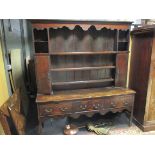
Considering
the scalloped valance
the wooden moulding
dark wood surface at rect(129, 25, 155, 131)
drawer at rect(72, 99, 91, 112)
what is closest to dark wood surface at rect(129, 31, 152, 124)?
dark wood surface at rect(129, 25, 155, 131)

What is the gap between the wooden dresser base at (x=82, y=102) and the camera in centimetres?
192

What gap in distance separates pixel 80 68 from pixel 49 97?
1.97 feet

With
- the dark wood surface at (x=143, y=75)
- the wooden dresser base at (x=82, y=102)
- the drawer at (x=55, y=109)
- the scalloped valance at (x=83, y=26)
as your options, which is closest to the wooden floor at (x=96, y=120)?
the dark wood surface at (x=143, y=75)

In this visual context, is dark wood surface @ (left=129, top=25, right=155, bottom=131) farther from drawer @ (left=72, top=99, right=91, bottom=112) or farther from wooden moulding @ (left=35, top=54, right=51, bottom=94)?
wooden moulding @ (left=35, top=54, right=51, bottom=94)

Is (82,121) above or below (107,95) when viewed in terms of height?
below

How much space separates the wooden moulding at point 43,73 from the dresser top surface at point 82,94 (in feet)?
0.34

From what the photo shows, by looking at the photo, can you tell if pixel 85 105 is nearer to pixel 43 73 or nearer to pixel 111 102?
pixel 111 102

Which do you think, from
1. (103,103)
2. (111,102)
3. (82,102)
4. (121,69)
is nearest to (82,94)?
(82,102)

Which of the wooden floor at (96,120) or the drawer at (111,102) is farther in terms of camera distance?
the wooden floor at (96,120)

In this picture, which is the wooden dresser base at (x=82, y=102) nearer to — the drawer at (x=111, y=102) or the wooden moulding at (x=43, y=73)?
the drawer at (x=111, y=102)

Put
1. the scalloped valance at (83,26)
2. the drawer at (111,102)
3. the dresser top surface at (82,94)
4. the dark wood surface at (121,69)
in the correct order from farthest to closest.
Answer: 1. the dark wood surface at (121,69)
2. the drawer at (111,102)
3. the dresser top surface at (82,94)
4. the scalloped valance at (83,26)

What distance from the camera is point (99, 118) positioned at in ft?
8.51
